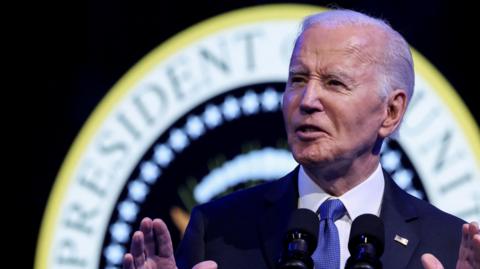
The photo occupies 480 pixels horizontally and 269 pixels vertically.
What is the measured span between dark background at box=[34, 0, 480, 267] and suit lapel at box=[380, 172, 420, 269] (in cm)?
138

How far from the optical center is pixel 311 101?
7.39 ft

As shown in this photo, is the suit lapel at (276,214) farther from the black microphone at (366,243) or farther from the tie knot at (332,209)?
the black microphone at (366,243)

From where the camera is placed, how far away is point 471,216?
11.7ft

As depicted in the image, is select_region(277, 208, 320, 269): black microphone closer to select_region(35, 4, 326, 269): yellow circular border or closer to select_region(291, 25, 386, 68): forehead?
select_region(291, 25, 386, 68): forehead

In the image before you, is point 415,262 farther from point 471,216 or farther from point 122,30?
point 122,30

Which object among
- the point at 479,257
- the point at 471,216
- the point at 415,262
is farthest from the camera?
the point at 471,216

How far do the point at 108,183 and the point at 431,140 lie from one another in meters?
1.24

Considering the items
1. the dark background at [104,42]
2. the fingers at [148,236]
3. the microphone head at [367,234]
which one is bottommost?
the microphone head at [367,234]

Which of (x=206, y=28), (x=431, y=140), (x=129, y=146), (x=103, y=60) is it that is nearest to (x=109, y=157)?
(x=129, y=146)

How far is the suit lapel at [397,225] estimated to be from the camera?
228cm

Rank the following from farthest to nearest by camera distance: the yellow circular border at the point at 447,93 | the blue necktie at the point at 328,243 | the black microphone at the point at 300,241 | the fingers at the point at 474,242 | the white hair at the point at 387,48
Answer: the yellow circular border at the point at 447,93
the white hair at the point at 387,48
the blue necktie at the point at 328,243
the fingers at the point at 474,242
the black microphone at the point at 300,241

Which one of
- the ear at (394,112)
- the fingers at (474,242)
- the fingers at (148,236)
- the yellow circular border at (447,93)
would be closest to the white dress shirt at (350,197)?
the ear at (394,112)

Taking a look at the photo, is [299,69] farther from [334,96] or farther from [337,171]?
[337,171]

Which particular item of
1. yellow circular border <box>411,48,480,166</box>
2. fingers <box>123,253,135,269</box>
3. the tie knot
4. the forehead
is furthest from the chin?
yellow circular border <box>411,48,480,166</box>
